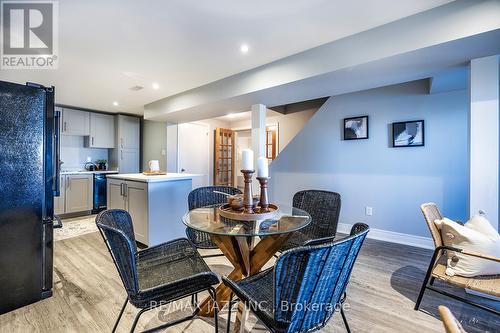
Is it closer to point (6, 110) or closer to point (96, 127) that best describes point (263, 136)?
point (6, 110)

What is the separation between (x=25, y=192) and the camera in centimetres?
183

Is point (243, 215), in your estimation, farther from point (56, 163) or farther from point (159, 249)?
point (56, 163)

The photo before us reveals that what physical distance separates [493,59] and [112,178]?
445 cm

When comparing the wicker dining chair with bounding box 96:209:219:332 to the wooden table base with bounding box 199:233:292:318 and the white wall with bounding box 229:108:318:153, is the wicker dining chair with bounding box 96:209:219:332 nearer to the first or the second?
the wooden table base with bounding box 199:233:292:318

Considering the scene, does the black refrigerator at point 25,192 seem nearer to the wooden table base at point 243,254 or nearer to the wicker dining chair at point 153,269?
the wicker dining chair at point 153,269

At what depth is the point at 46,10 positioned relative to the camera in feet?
6.16

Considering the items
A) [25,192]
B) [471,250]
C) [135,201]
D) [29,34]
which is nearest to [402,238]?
[471,250]

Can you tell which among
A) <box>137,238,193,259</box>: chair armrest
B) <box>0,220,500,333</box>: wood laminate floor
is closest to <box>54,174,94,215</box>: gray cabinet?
<box>0,220,500,333</box>: wood laminate floor

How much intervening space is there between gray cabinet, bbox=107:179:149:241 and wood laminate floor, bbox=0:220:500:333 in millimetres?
495

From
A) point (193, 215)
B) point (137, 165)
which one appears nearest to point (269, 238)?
point (193, 215)

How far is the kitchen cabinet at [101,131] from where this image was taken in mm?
5398

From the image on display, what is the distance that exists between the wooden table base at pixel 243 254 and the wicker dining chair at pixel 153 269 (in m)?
0.18

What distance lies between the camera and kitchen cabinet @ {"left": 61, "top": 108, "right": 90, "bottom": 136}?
496cm

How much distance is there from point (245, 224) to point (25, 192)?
1.72 metres
